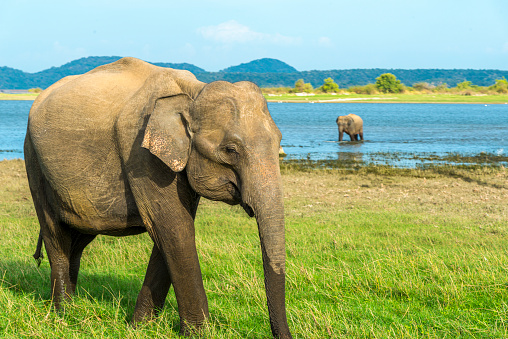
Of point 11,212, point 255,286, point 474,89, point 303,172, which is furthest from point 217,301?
point 474,89

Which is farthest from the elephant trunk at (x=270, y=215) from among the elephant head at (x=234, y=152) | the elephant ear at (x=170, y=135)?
the elephant ear at (x=170, y=135)

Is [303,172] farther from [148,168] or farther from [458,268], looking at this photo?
[148,168]

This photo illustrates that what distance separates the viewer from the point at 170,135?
3914 millimetres

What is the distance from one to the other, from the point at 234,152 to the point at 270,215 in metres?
0.51

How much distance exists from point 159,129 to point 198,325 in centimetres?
164

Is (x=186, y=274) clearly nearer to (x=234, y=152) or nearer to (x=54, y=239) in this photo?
(x=234, y=152)

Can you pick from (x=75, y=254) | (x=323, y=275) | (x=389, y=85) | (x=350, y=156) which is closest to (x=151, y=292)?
(x=75, y=254)

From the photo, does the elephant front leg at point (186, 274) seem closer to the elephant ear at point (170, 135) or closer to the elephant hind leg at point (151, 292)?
the elephant hind leg at point (151, 292)

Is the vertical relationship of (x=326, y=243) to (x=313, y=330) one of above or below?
below

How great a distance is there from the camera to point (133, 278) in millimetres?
6672

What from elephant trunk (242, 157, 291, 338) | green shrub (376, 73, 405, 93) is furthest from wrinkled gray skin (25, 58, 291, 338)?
green shrub (376, 73, 405, 93)

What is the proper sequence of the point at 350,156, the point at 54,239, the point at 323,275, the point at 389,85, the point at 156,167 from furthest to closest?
the point at 389,85
the point at 350,156
the point at 323,275
the point at 54,239
the point at 156,167

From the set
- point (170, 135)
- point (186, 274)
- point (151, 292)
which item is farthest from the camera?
point (151, 292)

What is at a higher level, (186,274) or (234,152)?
(234,152)
